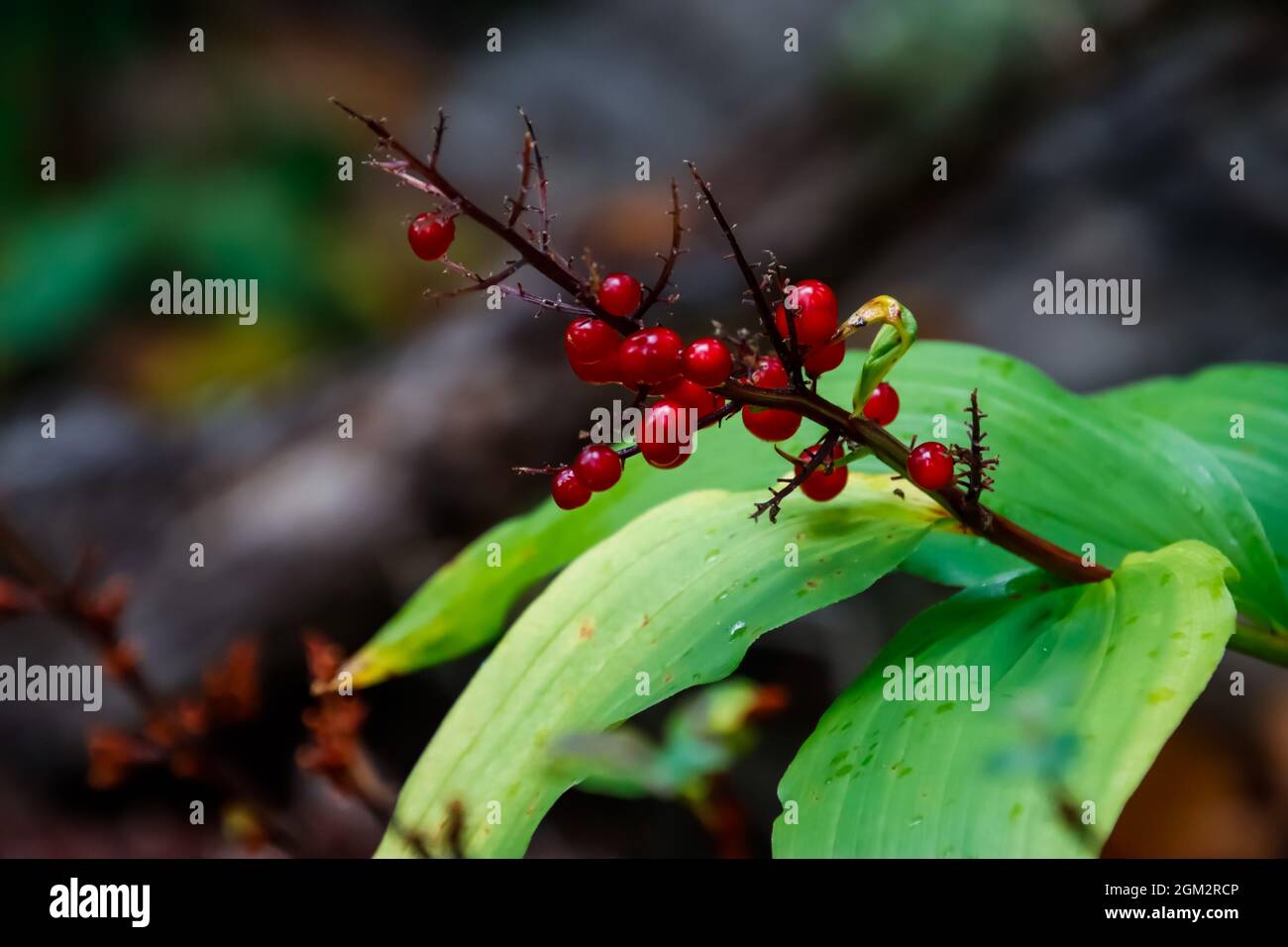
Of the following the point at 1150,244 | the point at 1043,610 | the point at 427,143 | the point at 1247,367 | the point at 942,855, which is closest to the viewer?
the point at 942,855

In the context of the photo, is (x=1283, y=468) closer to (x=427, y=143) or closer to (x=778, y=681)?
(x=778, y=681)

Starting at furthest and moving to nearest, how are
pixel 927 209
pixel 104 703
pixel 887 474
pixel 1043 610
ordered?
1. pixel 927 209
2. pixel 104 703
3. pixel 887 474
4. pixel 1043 610

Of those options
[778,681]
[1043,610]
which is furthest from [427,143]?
[1043,610]

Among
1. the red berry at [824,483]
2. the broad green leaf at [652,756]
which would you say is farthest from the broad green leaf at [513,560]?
the broad green leaf at [652,756]

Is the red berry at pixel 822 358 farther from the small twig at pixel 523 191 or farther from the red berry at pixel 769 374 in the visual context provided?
the small twig at pixel 523 191

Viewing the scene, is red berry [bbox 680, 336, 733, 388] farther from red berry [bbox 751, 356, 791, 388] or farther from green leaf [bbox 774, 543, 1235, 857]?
green leaf [bbox 774, 543, 1235, 857]

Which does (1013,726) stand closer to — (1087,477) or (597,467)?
(597,467)
